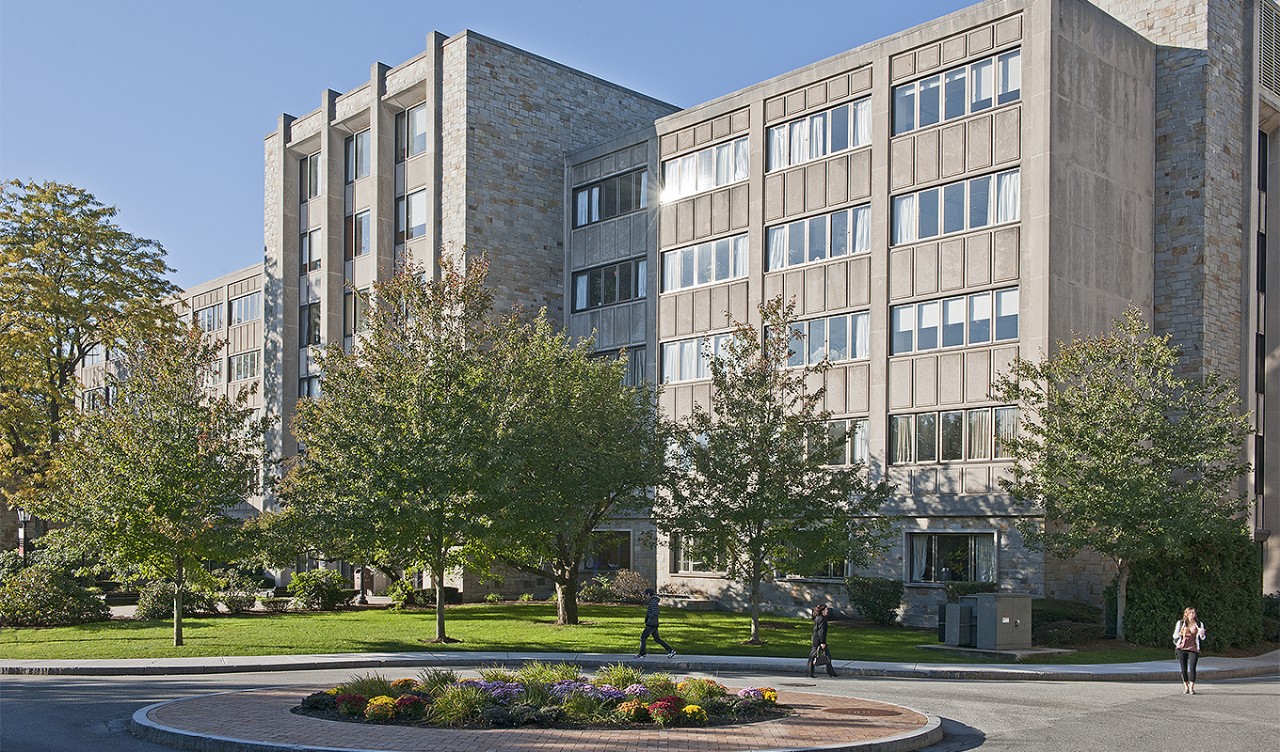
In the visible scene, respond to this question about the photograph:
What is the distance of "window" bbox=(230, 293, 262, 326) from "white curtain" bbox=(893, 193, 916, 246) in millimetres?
39799

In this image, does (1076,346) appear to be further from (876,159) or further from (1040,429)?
(876,159)

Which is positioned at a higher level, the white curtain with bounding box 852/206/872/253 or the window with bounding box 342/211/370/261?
the window with bounding box 342/211/370/261

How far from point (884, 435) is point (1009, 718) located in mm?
19408

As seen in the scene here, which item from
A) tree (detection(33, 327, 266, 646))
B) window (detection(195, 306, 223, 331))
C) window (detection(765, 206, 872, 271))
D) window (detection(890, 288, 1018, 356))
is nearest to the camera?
tree (detection(33, 327, 266, 646))

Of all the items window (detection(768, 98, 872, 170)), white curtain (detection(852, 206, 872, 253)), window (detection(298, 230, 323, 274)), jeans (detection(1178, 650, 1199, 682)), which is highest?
window (detection(768, 98, 872, 170))

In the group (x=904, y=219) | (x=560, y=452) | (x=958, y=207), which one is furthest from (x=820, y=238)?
(x=560, y=452)

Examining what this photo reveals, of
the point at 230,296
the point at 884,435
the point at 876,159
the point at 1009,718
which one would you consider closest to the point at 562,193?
the point at 876,159

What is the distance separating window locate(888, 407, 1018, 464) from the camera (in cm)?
3281

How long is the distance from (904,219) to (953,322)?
12.1ft

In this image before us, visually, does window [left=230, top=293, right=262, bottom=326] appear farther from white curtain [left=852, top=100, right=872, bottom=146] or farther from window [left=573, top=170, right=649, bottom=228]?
white curtain [left=852, top=100, right=872, bottom=146]

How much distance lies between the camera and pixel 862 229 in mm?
37094

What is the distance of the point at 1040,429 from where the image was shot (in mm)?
29359

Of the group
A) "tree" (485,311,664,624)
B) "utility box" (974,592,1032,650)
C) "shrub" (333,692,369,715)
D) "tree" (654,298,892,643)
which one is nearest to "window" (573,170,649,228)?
"tree" (485,311,664,624)

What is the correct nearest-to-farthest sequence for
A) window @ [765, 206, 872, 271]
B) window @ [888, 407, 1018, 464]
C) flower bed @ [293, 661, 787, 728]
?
flower bed @ [293, 661, 787, 728]
window @ [888, 407, 1018, 464]
window @ [765, 206, 872, 271]
